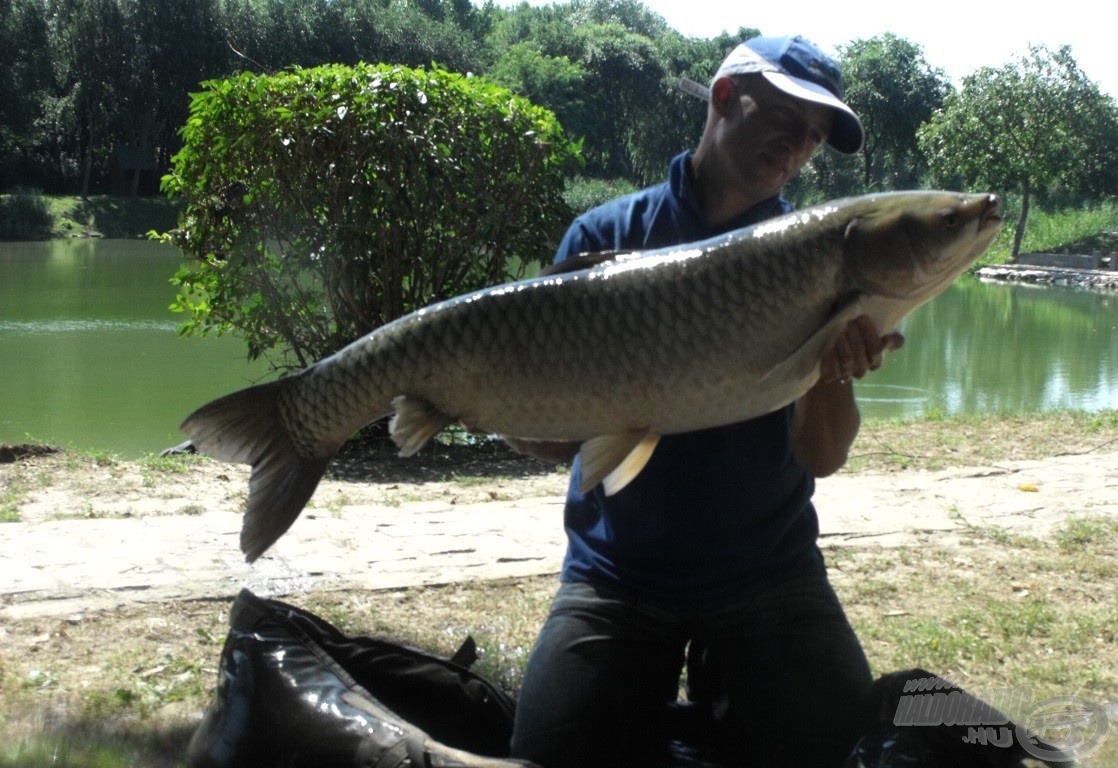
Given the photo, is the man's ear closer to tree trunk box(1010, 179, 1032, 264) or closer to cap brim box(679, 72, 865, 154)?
cap brim box(679, 72, 865, 154)

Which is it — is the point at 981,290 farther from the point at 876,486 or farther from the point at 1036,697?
the point at 1036,697

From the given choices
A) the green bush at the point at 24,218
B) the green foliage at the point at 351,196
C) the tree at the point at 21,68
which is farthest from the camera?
the tree at the point at 21,68

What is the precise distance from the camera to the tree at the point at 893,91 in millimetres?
51719

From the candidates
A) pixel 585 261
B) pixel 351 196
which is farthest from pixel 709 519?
pixel 351 196

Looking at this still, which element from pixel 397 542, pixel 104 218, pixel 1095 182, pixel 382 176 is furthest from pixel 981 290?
pixel 104 218

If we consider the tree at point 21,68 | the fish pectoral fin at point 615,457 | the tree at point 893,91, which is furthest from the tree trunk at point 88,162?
the fish pectoral fin at point 615,457

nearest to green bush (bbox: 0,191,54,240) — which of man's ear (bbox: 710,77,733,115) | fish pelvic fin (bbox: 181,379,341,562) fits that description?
fish pelvic fin (bbox: 181,379,341,562)

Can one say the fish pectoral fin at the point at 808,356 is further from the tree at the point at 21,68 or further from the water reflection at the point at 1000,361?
the tree at the point at 21,68

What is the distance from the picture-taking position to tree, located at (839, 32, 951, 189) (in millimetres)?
51719

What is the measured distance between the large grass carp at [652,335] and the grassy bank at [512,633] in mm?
1243

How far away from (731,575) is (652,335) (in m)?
0.71

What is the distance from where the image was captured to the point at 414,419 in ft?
8.71

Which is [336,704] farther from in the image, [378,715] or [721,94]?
[721,94]

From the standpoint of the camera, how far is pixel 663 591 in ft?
9.55
